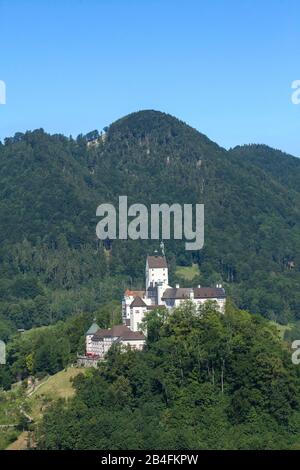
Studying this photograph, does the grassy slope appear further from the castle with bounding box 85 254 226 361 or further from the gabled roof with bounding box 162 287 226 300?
the gabled roof with bounding box 162 287 226 300

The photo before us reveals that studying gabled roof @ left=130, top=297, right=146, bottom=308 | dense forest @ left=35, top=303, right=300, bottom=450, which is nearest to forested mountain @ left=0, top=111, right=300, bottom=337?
gabled roof @ left=130, top=297, right=146, bottom=308

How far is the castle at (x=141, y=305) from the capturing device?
266ft

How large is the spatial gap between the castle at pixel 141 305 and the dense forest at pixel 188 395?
2.32 m

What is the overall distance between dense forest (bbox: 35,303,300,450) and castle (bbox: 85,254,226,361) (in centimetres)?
232

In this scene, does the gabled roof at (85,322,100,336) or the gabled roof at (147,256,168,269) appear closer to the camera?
the gabled roof at (85,322,100,336)

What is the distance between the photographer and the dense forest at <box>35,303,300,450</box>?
69750 millimetres

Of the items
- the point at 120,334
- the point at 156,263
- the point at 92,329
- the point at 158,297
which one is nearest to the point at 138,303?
the point at 120,334

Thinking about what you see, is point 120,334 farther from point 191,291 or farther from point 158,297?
point 191,291

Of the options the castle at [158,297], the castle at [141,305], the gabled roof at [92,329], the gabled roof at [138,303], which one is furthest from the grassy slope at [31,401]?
the gabled roof at [138,303]

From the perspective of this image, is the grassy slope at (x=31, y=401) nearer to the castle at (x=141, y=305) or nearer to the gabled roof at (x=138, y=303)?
the castle at (x=141, y=305)

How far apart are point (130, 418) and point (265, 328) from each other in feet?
55.2

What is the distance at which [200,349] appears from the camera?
76.4m

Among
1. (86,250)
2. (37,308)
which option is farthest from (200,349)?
(86,250)
